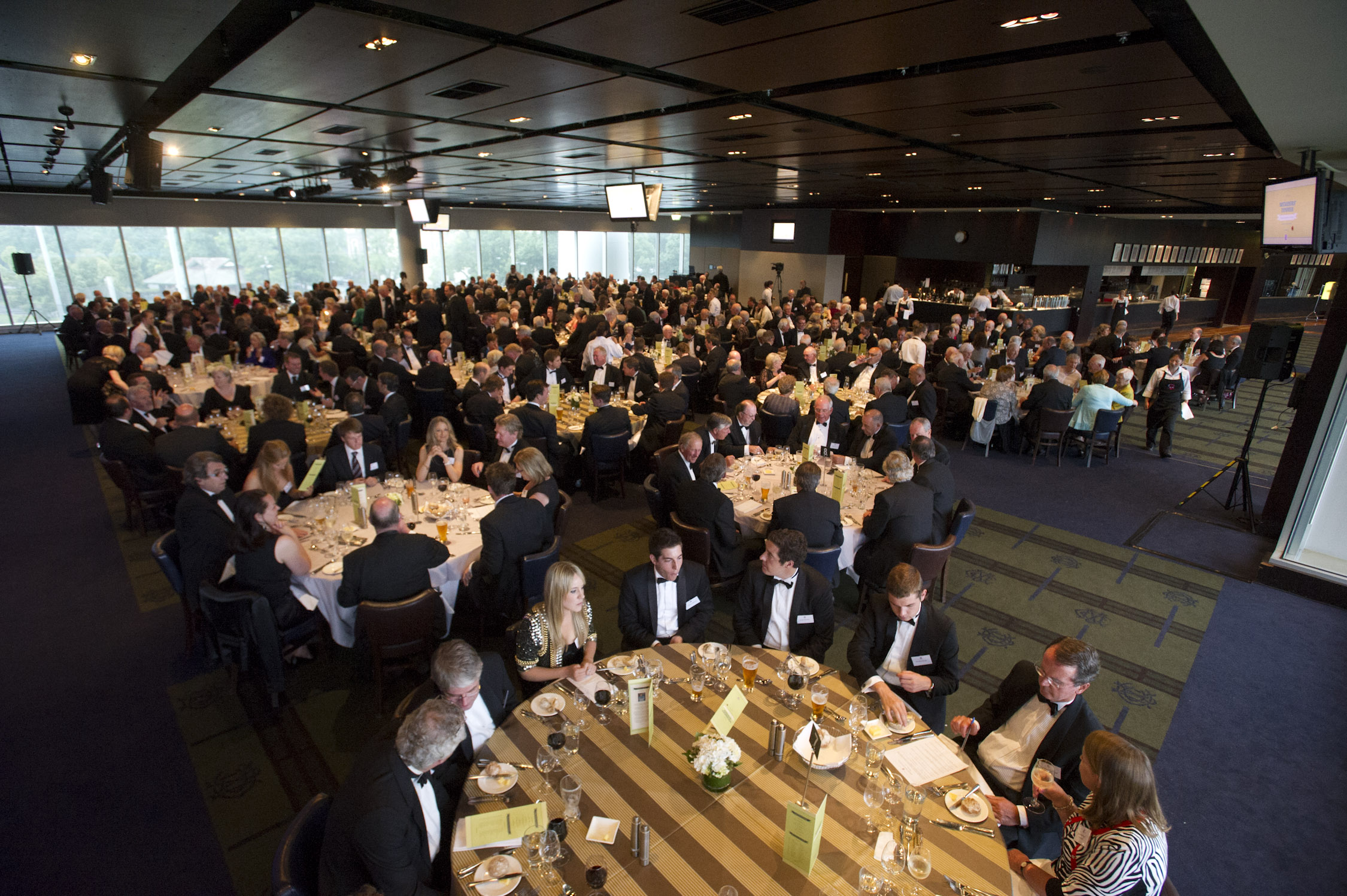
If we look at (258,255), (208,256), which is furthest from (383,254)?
(208,256)

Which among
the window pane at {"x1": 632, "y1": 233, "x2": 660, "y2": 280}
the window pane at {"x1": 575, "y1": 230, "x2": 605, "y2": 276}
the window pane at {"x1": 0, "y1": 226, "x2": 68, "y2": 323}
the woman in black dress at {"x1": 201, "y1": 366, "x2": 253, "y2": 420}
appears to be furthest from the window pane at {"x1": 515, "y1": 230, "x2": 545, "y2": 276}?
the woman in black dress at {"x1": 201, "y1": 366, "x2": 253, "y2": 420}

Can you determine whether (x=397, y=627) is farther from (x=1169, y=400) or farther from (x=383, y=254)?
(x=383, y=254)

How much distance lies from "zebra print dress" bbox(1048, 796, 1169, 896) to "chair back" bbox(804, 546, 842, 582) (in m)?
2.38

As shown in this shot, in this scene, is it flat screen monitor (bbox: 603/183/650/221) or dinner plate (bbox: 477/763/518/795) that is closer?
dinner plate (bbox: 477/763/518/795)

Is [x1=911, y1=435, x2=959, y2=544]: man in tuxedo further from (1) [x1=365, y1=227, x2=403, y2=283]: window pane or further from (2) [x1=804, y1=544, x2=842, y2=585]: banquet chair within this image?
(1) [x1=365, y1=227, x2=403, y2=283]: window pane

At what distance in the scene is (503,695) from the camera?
327cm

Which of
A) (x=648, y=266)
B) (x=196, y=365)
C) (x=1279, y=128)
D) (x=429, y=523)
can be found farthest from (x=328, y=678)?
(x=648, y=266)

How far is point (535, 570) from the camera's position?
4.55 meters

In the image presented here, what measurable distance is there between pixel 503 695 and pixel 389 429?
5.24 m

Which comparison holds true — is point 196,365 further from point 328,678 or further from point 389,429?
point 328,678

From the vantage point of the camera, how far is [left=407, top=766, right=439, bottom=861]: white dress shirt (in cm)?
258

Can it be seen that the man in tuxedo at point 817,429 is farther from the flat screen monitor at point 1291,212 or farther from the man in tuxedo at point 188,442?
the man in tuxedo at point 188,442

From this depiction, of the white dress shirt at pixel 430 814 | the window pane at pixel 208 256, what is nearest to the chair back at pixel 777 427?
the white dress shirt at pixel 430 814

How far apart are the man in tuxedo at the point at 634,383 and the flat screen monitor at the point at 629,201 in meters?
2.52
